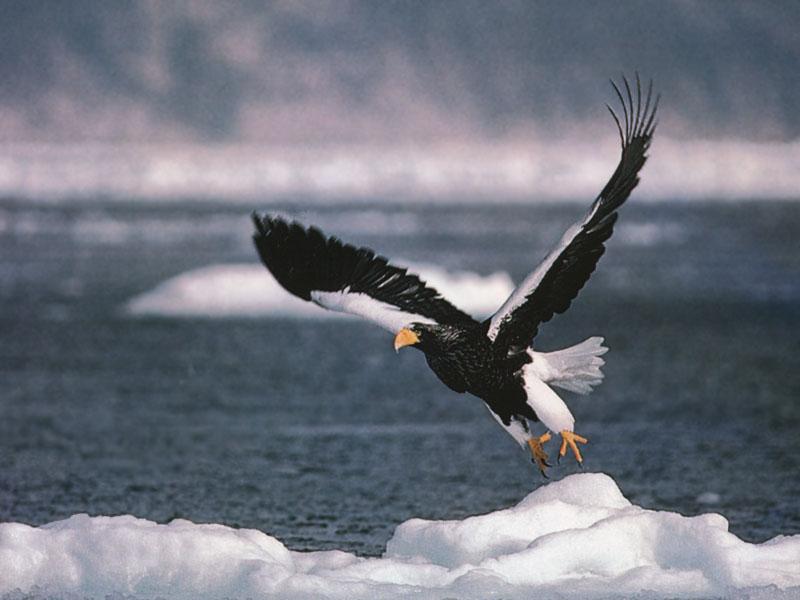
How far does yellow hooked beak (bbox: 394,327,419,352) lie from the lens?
23.6 feet

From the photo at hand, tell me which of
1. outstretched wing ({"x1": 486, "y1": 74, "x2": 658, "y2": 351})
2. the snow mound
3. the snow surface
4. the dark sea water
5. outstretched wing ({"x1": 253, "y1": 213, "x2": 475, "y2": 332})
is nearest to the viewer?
the snow surface

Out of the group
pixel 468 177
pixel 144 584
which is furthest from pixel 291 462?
pixel 468 177

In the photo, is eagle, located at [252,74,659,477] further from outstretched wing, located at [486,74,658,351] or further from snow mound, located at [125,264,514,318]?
snow mound, located at [125,264,514,318]

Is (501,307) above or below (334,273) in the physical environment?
below

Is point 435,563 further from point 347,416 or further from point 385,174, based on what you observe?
point 385,174

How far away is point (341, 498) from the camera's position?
868 cm

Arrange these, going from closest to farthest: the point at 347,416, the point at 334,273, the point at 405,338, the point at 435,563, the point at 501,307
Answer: the point at 435,563 < the point at 405,338 < the point at 501,307 < the point at 334,273 < the point at 347,416

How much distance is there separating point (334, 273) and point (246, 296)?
11.2 m

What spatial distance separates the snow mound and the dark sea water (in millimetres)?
544

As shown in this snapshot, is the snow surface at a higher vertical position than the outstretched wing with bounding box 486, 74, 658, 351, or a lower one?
lower

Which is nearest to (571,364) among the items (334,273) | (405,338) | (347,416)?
(405,338)

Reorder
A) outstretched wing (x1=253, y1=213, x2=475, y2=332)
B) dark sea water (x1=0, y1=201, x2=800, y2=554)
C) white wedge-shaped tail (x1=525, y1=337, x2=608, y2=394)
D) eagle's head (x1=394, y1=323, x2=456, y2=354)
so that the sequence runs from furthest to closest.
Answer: dark sea water (x1=0, y1=201, x2=800, y2=554), outstretched wing (x1=253, y1=213, x2=475, y2=332), white wedge-shaped tail (x1=525, y1=337, x2=608, y2=394), eagle's head (x1=394, y1=323, x2=456, y2=354)

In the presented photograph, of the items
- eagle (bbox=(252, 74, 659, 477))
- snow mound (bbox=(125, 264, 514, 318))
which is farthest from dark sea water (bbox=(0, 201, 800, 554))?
eagle (bbox=(252, 74, 659, 477))

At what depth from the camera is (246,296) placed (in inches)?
752
